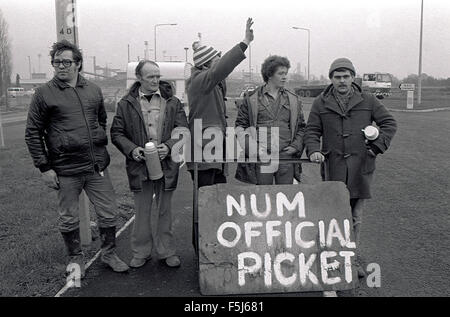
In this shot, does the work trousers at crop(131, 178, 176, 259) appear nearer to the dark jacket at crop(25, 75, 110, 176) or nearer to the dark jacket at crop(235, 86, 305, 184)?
the dark jacket at crop(25, 75, 110, 176)

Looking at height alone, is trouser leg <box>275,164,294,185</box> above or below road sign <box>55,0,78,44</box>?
below

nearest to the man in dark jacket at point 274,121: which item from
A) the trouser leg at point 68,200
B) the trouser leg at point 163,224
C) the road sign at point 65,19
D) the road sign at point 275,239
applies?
the road sign at point 275,239

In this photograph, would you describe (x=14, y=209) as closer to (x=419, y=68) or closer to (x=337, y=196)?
(x=337, y=196)

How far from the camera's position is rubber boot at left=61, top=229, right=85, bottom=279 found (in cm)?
457

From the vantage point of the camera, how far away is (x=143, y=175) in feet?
15.5

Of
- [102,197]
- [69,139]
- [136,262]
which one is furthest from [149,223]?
[69,139]

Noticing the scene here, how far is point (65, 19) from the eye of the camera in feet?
18.5

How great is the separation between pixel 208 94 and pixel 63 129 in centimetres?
133

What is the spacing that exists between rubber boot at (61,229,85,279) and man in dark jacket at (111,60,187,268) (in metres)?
0.49

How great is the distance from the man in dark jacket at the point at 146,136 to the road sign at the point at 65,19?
1462 mm

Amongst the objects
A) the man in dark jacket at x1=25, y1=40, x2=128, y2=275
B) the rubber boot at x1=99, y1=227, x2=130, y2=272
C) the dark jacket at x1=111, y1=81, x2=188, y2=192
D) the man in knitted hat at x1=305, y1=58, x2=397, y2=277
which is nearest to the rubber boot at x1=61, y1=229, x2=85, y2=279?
the man in dark jacket at x1=25, y1=40, x2=128, y2=275

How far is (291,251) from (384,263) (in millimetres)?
1323

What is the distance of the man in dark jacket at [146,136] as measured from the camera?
4.65m
